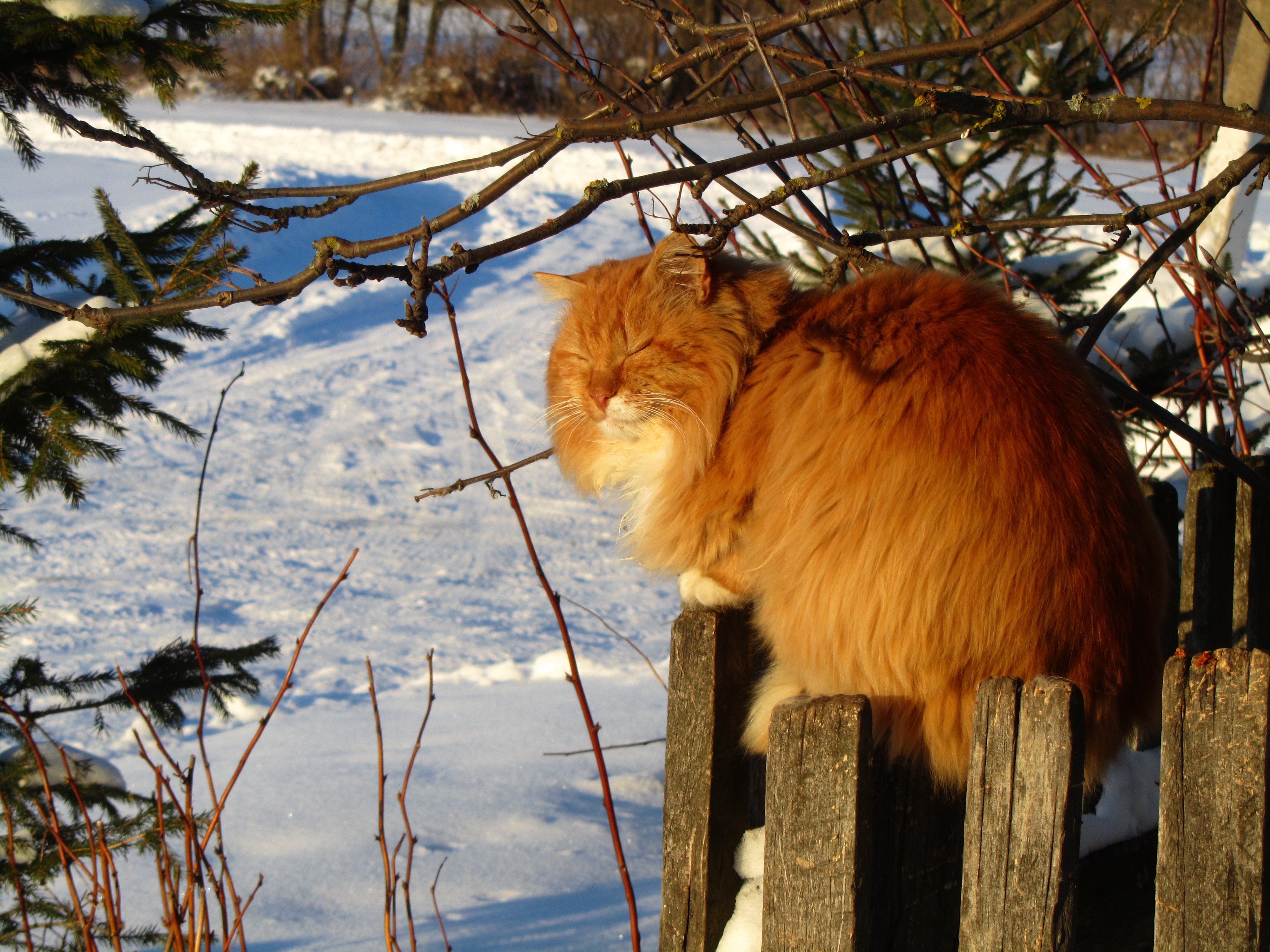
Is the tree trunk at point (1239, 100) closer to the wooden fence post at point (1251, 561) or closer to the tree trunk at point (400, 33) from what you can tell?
the wooden fence post at point (1251, 561)

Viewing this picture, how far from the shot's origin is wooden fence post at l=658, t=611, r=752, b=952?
4.61 feet

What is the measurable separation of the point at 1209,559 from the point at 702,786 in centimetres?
135

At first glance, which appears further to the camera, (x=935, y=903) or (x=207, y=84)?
(x=207, y=84)

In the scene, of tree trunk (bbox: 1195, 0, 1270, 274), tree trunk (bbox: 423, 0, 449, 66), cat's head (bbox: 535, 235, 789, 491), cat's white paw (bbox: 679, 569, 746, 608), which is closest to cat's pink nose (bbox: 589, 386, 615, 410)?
cat's head (bbox: 535, 235, 789, 491)

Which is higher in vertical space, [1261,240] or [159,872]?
[1261,240]

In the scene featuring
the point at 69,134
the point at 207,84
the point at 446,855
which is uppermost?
the point at 207,84

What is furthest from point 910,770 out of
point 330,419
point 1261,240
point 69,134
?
point 1261,240

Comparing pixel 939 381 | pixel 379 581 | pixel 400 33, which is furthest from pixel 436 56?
pixel 939 381

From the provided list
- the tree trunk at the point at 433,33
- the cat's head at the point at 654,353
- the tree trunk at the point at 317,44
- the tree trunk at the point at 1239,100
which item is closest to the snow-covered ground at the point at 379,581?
the cat's head at the point at 654,353

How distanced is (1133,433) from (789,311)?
2.37m

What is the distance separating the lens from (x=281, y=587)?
4918mm

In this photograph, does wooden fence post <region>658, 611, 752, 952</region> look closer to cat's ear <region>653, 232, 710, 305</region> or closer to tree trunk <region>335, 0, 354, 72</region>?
cat's ear <region>653, 232, 710, 305</region>

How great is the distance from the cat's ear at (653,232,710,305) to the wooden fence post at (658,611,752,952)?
0.78 m

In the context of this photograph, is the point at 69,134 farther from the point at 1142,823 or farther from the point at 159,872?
the point at 1142,823
